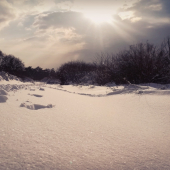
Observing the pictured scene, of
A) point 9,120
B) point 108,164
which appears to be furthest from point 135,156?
point 9,120

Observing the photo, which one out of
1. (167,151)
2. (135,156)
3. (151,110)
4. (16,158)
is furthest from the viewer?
(151,110)

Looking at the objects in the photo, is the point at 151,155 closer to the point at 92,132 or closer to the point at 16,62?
the point at 92,132

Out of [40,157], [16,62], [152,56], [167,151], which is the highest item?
[16,62]

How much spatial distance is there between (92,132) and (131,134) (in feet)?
1.11

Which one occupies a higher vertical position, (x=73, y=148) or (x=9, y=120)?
(x=9, y=120)

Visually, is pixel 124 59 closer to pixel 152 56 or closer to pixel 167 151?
pixel 152 56

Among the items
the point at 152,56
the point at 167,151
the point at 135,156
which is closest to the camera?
the point at 135,156

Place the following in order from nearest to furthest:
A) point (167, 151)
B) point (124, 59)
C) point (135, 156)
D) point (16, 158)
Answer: point (16, 158), point (135, 156), point (167, 151), point (124, 59)

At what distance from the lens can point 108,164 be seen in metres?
0.89

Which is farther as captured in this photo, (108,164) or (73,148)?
(73,148)

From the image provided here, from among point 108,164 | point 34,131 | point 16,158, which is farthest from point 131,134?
point 16,158

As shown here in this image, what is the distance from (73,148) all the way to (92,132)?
0.35m

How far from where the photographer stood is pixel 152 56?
6.59 meters

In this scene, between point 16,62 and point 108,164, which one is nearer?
point 108,164
